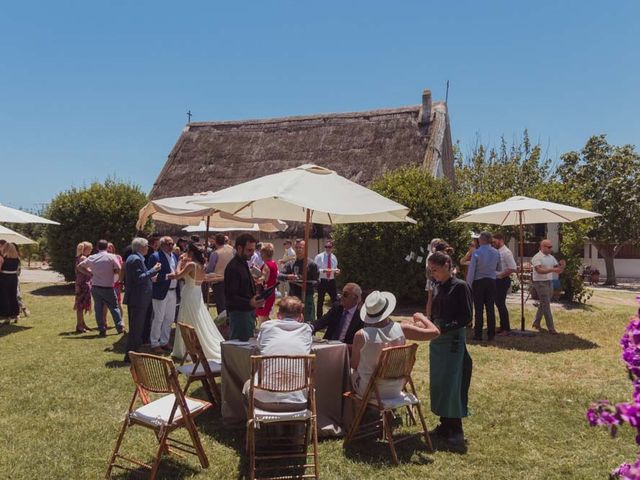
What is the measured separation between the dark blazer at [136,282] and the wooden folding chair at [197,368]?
7.52ft

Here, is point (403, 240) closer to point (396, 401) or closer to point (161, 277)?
point (161, 277)

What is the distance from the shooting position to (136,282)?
7.83 metres

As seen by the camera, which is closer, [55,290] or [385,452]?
[385,452]

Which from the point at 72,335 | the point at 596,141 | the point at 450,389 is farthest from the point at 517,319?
the point at 596,141

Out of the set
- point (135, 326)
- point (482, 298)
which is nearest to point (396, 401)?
point (135, 326)

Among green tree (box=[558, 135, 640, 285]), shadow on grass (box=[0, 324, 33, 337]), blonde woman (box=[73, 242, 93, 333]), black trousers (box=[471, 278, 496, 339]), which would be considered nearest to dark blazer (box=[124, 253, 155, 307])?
blonde woman (box=[73, 242, 93, 333])

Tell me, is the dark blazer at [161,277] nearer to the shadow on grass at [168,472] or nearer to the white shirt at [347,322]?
the white shirt at [347,322]

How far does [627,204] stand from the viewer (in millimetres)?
26797

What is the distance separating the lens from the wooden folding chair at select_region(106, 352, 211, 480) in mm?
4047

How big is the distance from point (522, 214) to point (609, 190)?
20005 mm

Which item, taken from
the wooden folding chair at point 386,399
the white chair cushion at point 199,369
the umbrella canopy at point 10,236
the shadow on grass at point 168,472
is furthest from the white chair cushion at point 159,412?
the umbrella canopy at point 10,236

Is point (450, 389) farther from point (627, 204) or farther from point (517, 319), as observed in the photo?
point (627, 204)

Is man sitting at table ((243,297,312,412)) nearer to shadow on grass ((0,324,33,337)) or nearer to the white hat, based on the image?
the white hat

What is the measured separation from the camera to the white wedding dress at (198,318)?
7.53m
